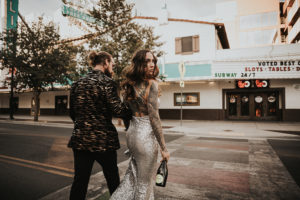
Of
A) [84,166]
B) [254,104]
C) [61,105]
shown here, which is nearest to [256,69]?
[254,104]

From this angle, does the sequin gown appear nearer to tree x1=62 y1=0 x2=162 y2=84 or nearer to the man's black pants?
the man's black pants

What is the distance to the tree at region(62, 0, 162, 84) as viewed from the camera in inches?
457

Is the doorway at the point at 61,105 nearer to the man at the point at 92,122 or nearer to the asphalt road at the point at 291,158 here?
the asphalt road at the point at 291,158

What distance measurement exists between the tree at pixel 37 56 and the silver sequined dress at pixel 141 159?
14.4 meters

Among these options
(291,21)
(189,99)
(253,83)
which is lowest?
(189,99)

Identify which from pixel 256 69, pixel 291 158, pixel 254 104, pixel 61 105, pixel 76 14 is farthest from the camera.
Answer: pixel 61 105

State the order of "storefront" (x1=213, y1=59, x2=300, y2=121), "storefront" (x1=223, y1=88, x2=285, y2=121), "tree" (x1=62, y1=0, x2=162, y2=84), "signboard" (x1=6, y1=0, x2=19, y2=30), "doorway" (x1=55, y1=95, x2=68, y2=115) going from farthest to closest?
"doorway" (x1=55, y1=95, x2=68, y2=115) → "signboard" (x1=6, y1=0, x2=19, y2=30) → "storefront" (x1=223, y1=88, x2=285, y2=121) → "storefront" (x1=213, y1=59, x2=300, y2=121) → "tree" (x1=62, y1=0, x2=162, y2=84)

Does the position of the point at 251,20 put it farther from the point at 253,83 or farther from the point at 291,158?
the point at 291,158

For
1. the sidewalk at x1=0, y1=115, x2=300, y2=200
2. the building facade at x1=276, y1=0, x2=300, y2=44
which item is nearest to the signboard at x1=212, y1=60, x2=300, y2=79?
the sidewalk at x1=0, y1=115, x2=300, y2=200

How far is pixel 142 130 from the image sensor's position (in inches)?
74.5

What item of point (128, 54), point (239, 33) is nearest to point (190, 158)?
point (128, 54)

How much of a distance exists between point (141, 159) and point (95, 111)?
655mm

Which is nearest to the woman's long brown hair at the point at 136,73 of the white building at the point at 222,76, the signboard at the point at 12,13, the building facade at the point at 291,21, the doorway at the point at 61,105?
the white building at the point at 222,76

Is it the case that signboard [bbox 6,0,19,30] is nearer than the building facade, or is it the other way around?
signboard [bbox 6,0,19,30]
